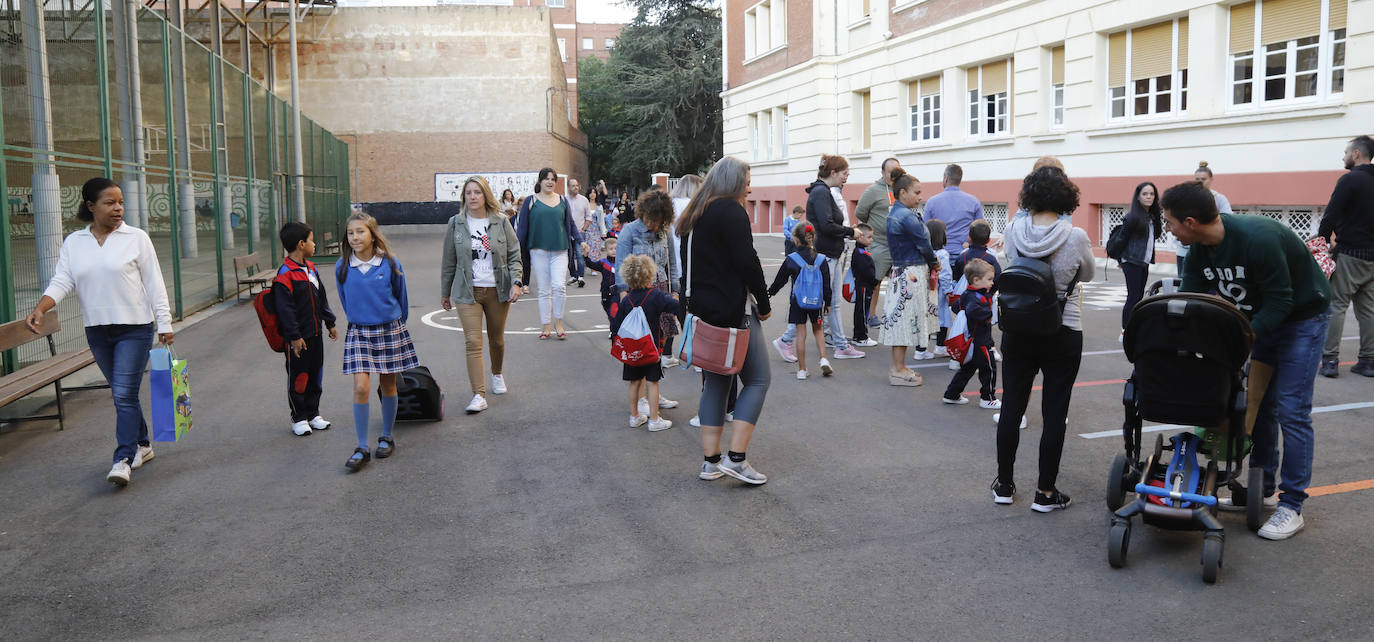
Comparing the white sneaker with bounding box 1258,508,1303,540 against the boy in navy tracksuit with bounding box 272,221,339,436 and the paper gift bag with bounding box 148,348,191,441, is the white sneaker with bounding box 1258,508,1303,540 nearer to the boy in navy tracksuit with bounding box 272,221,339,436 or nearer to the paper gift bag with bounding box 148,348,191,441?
the boy in navy tracksuit with bounding box 272,221,339,436

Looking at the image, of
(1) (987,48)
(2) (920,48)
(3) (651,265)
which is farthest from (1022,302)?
(2) (920,48)

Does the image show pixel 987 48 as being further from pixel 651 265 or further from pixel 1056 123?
pixel 651 265

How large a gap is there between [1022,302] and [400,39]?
43.7 meters

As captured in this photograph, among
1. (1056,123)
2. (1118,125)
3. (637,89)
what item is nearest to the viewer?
(1118,125)

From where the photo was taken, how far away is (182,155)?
1438cm

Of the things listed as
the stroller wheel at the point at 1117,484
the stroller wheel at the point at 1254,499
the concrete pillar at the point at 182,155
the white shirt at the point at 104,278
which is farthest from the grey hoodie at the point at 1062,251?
the concrete pillar at the point at 182,155

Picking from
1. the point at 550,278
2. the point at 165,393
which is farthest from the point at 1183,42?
the point at 165,393

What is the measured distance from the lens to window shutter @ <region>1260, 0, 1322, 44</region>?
1569 centimetres

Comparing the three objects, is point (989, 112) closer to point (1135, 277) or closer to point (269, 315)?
point (1135, 277)

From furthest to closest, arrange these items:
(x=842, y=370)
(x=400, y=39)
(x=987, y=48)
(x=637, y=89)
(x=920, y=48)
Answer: (x=637, y=89) → (x=400, y=39) → (x=920, y=48) → (x=987, y=48) → (x=842, y=370)

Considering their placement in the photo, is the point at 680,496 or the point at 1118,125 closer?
the point at 680,496

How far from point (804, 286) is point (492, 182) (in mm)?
37528

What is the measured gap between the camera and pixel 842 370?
977 centimetres

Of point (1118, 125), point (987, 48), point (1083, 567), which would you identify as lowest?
point (1083, 567)
